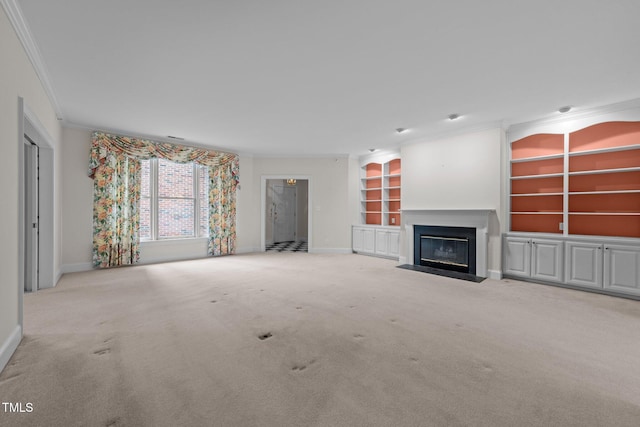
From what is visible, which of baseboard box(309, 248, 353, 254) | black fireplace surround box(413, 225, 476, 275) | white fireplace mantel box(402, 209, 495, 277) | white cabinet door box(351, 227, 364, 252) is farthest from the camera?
baseboard box(309, 248, 353, 254)

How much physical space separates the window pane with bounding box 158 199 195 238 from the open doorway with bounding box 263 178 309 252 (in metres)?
3.21

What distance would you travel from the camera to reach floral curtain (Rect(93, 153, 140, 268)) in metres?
5.26

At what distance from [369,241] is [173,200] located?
4695 millimetres

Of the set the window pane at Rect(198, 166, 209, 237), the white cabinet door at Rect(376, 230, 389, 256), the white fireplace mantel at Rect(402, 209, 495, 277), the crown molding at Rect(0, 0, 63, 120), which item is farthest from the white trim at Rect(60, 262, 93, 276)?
the white fireplace mantel at Rect(402, 209, 495, 277)

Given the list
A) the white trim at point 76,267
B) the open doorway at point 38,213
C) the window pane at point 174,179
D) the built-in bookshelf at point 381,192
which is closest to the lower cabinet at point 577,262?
the built-in bookshelf at point 381,192

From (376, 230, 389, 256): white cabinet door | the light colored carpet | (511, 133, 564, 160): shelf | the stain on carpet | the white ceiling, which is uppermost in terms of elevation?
the white ceiling

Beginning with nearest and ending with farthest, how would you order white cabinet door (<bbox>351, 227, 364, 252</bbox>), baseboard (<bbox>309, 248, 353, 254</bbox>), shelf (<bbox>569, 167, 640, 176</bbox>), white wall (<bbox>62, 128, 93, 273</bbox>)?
shelf (<bbox>569, 167, 640, 176</bbox>), white wall (<bbox>62, 128, 93, 273</bbox>), white cabinet door (<bbox>351, 227, 364, 252</bbox>), baseboard (<bbox>309, 248, 353, 254</bbox>)

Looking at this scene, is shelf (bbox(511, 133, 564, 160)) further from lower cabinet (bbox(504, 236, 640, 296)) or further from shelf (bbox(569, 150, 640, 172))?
lower cabinet (bbox(504, 236, 640, 296))

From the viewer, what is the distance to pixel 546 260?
4395mm

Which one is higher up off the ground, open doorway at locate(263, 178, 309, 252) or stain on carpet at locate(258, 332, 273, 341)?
open doorway at locate(263, 178, 309, 252)

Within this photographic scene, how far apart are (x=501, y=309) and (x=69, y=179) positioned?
699cm

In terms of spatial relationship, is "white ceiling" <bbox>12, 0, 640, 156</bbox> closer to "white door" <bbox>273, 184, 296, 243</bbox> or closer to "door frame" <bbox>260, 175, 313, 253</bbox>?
"door frame" <bbox>260, 175, 313, 253</bbox>

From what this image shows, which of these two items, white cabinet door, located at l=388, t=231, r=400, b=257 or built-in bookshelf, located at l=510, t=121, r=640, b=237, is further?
white cabinet door, located at l=388, t=231, r=400, b=257

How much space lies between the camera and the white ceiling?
2.20 metres
